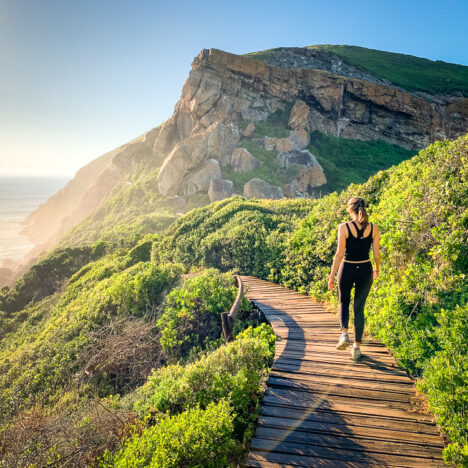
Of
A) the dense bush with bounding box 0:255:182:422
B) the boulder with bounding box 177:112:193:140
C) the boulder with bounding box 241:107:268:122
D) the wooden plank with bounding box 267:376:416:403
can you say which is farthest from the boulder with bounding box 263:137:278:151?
the wooden plank with bounding box 267:376:416:403

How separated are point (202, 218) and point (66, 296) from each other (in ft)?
24.9

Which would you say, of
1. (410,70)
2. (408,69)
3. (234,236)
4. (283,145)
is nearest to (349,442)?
(234,236)

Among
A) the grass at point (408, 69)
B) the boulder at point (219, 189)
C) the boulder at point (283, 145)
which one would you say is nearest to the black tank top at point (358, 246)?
the boulder at point (219, 189)

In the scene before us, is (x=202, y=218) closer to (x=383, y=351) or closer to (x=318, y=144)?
(x=383, y=351)

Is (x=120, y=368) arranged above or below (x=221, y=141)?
below

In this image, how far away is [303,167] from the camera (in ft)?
111

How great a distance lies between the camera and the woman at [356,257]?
4523 mm

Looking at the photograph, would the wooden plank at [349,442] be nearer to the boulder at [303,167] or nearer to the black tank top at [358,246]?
the black tank top at [358,246]

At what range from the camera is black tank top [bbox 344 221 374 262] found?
4534 millimetres

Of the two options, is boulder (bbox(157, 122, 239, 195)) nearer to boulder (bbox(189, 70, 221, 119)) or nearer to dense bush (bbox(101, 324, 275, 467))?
boulder (bbox(189, 70, 221, 119))

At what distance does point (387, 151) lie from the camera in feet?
139

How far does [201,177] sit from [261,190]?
6.88 m

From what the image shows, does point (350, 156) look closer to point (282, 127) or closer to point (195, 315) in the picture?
point (282, 127)

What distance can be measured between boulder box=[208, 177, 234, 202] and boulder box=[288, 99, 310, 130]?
16712mm
